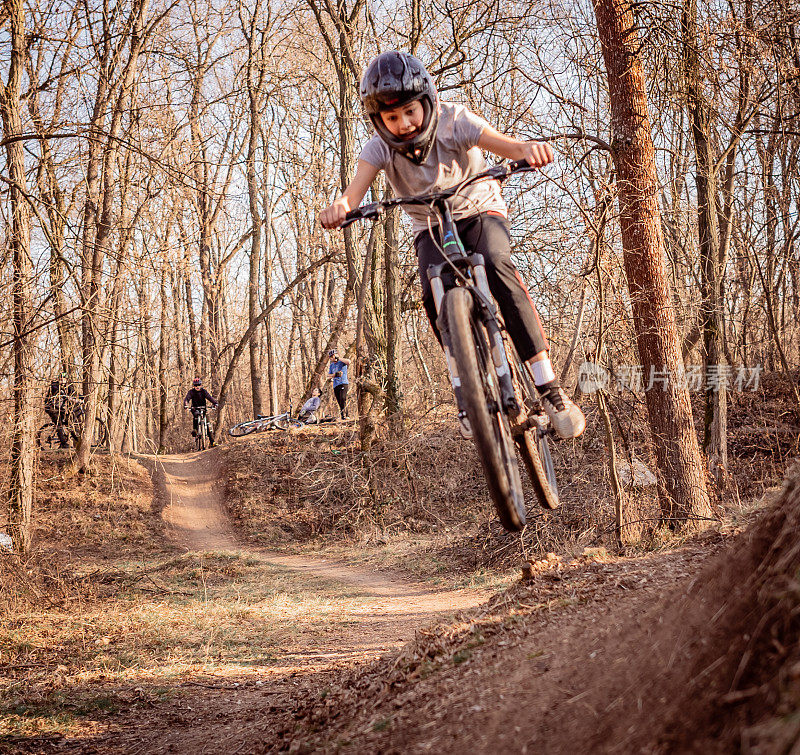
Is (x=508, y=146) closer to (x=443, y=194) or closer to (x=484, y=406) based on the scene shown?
(x=443, y=194)

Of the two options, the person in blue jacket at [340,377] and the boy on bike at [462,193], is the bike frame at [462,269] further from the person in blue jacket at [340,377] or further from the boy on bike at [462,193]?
the person in blue jacket at [340,377]

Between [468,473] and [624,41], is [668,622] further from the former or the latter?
[468,473]

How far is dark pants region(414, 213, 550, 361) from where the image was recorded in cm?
431

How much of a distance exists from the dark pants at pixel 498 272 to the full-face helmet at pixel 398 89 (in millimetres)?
618

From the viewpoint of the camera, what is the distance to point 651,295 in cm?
714

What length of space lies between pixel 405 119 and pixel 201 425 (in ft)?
67.0

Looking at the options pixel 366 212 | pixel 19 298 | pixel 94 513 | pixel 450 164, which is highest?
pixel 19 298

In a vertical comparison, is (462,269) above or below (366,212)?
below

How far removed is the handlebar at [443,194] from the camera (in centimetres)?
400

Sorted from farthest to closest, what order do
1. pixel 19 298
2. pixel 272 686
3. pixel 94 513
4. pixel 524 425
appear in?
pixel 94 513, pixel 19 298, pixel 272 686, pixel 524 425

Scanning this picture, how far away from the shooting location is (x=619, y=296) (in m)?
6.90

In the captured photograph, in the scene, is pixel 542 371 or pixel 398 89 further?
pixel 542 371

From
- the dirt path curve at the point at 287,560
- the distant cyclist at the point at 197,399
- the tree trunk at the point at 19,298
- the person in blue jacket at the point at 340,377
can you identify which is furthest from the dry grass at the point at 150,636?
the distant cyclist at the point at 197,399

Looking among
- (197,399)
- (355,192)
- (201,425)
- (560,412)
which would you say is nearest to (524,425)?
(560,412)
